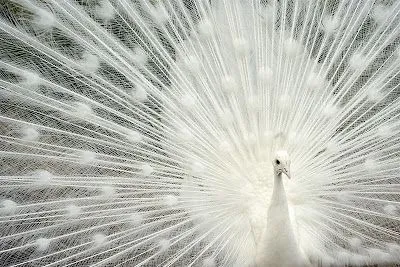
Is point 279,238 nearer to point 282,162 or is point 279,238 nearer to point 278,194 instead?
point 278,194

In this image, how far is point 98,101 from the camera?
2219 mm

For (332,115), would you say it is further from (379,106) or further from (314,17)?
(314,17)

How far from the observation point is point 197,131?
2.30m

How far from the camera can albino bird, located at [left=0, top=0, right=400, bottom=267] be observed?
83.0 inches

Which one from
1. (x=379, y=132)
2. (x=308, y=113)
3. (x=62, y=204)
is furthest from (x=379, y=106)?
(x=62, y=204)

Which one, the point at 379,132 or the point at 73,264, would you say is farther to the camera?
the point at 379,132

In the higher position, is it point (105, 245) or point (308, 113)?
point (308, 113)

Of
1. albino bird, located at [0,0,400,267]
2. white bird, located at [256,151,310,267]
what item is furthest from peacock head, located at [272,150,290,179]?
albino bird, located at [0,0,400,267]

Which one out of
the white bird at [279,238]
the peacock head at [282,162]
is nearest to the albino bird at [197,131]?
the white bird at [279,238]

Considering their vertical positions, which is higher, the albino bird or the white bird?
the albino bird

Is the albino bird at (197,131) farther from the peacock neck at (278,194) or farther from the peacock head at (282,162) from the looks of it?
the peacock head at (282,162)

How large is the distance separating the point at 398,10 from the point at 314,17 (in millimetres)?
352

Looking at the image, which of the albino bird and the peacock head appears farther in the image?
the albino bird

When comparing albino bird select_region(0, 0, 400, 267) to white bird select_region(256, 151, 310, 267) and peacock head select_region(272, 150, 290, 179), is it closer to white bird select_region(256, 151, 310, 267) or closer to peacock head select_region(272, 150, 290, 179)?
white bird select_region(256, 151, 310, 267)
